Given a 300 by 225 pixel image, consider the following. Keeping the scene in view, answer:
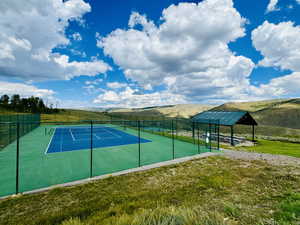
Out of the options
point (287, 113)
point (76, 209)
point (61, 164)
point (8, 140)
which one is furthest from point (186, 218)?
point (287, 113)

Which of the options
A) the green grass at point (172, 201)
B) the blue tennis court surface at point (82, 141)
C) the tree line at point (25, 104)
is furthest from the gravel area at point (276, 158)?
the tree line at point (25, 104)

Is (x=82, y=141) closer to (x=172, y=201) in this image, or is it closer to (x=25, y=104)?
(x=172, y=201)

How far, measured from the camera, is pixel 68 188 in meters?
5.74

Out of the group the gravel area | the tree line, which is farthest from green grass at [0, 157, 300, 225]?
the tree line

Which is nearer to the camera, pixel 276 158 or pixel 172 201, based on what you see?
pixel 172 201

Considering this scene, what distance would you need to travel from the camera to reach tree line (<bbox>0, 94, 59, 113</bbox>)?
190 ft

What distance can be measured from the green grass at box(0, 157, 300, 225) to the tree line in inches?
2689

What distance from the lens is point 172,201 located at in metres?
4.51

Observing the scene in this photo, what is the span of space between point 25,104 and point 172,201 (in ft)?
258

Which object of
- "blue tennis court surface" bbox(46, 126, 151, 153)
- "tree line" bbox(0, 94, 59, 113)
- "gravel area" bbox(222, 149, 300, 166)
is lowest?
"blue tennis court surface" bbox(46, 126, 151, 153)

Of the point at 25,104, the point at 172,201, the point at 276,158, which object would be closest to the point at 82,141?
the point at 172,201

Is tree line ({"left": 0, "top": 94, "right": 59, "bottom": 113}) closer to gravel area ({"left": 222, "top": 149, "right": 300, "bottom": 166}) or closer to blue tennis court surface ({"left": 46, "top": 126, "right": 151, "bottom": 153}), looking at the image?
blue tennis court surface ({"left": 46, "top": 126, "right": 151, "bottom": 153})

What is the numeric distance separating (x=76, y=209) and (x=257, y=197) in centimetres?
595

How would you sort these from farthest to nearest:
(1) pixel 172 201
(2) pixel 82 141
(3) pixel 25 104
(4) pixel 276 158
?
(3) pixel 25 104 → (2) pixel 82 141 → (4) pixel 276 158 → (1) pixel 172 201
